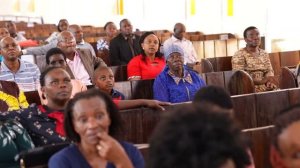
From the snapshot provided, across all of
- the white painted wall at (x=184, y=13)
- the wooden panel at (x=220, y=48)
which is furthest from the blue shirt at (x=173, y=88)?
the white painted wall at (x=184, y=13)

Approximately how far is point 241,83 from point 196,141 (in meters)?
4.00

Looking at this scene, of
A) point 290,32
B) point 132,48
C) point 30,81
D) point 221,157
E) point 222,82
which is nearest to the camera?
point 221,157

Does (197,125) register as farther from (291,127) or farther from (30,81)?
(30,81)

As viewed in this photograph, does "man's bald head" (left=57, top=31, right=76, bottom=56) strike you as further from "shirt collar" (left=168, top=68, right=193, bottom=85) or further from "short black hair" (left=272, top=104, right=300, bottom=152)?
"short black hair" (left=272, top=104, right=300, bottom=152)

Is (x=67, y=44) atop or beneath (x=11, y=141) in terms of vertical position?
atop

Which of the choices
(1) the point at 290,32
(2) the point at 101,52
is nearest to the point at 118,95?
(2) the point at 101,52

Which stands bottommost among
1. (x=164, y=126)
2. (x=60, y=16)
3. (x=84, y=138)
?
(x=84, y=138)

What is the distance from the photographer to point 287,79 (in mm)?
5344

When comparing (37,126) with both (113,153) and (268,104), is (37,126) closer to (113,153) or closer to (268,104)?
(113,153)

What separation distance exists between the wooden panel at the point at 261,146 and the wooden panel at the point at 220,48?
6.81 m

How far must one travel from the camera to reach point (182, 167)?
3.24 ft

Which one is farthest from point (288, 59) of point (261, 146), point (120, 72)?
point (261, 146)

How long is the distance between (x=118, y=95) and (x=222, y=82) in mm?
1537

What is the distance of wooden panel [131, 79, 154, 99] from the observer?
15.6 ft
